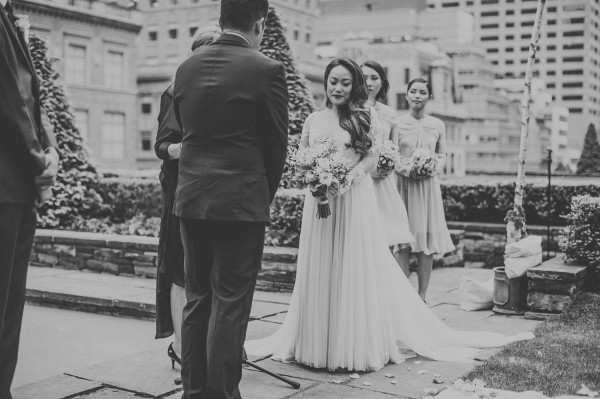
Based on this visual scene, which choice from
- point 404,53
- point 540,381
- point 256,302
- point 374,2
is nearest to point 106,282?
point 256,302

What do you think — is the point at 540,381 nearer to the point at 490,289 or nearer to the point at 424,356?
the point at 424,356

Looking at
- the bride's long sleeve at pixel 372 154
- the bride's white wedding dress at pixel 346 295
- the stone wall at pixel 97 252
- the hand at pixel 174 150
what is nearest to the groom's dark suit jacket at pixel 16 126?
the hand at pixel 174 150

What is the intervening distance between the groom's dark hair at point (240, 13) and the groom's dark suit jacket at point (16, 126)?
105cm

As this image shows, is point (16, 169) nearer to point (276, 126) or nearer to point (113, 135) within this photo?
point (276, 126)

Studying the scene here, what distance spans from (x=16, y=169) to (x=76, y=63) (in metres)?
49.7

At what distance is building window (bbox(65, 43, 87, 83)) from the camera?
163 feet

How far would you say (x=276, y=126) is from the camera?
389cm

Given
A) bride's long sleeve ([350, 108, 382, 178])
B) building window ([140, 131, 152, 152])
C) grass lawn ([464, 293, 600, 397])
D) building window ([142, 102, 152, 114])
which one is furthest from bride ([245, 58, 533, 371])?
building window ([140, 131, 152, 152])

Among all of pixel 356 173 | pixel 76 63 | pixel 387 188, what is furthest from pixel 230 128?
pixel 76 63

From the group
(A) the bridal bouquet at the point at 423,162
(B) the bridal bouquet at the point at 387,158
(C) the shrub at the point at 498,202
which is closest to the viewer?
(B) the bridal bouquet at the point at 387,158

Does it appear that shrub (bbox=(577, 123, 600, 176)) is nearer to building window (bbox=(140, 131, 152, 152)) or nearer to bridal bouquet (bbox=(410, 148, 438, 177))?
building window (bbox=(140, 131, 152, 152))

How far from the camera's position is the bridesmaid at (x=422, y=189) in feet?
26.0

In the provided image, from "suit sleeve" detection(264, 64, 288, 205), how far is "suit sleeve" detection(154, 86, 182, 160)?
1232 mm

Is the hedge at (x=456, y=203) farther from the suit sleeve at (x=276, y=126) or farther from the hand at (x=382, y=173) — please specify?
the suit sleeve at (x=276, y=126)
